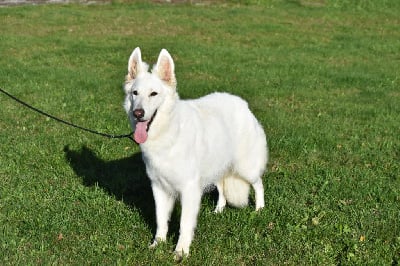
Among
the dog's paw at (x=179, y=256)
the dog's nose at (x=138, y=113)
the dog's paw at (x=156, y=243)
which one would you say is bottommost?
the dog's paw at (x=156, y=243)

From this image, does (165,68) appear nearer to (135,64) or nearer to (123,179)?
(135,64)

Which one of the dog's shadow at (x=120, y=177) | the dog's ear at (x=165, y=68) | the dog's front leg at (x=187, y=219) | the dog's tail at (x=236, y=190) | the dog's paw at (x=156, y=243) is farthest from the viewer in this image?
the dog's shadow at (x=120, y=177)

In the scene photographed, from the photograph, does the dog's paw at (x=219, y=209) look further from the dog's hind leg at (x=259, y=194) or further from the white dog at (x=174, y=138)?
the white dog at (x=174, y=138)

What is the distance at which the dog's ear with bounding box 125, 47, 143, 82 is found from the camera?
576cm

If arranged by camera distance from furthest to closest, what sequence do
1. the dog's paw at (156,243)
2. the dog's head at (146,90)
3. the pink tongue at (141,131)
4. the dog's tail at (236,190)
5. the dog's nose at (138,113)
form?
the dog's tail at (236,190), the dog's paw at (156,243), the pink tongue at (141,131), the dog's head at (146,90), the dog's nose at (138,113)

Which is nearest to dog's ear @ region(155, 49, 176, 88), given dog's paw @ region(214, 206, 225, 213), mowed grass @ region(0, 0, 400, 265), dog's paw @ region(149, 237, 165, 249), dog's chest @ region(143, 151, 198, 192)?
dog's chest @ region(143, 151, 198, 192)

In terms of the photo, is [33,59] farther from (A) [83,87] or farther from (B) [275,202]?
(B) [275,202]

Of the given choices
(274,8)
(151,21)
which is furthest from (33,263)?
(274,8)

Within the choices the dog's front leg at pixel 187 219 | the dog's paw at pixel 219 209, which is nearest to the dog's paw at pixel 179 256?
the dog's front leg at pixel 187 219

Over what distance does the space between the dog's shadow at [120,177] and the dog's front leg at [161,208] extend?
447mm

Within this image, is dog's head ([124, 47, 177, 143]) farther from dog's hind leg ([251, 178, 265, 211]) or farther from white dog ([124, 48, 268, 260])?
dog's hind leg ([251, 178, 265, 211])

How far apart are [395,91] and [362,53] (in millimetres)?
6242

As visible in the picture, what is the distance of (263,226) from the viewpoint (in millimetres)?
6668

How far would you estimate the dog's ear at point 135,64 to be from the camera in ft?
18.9
